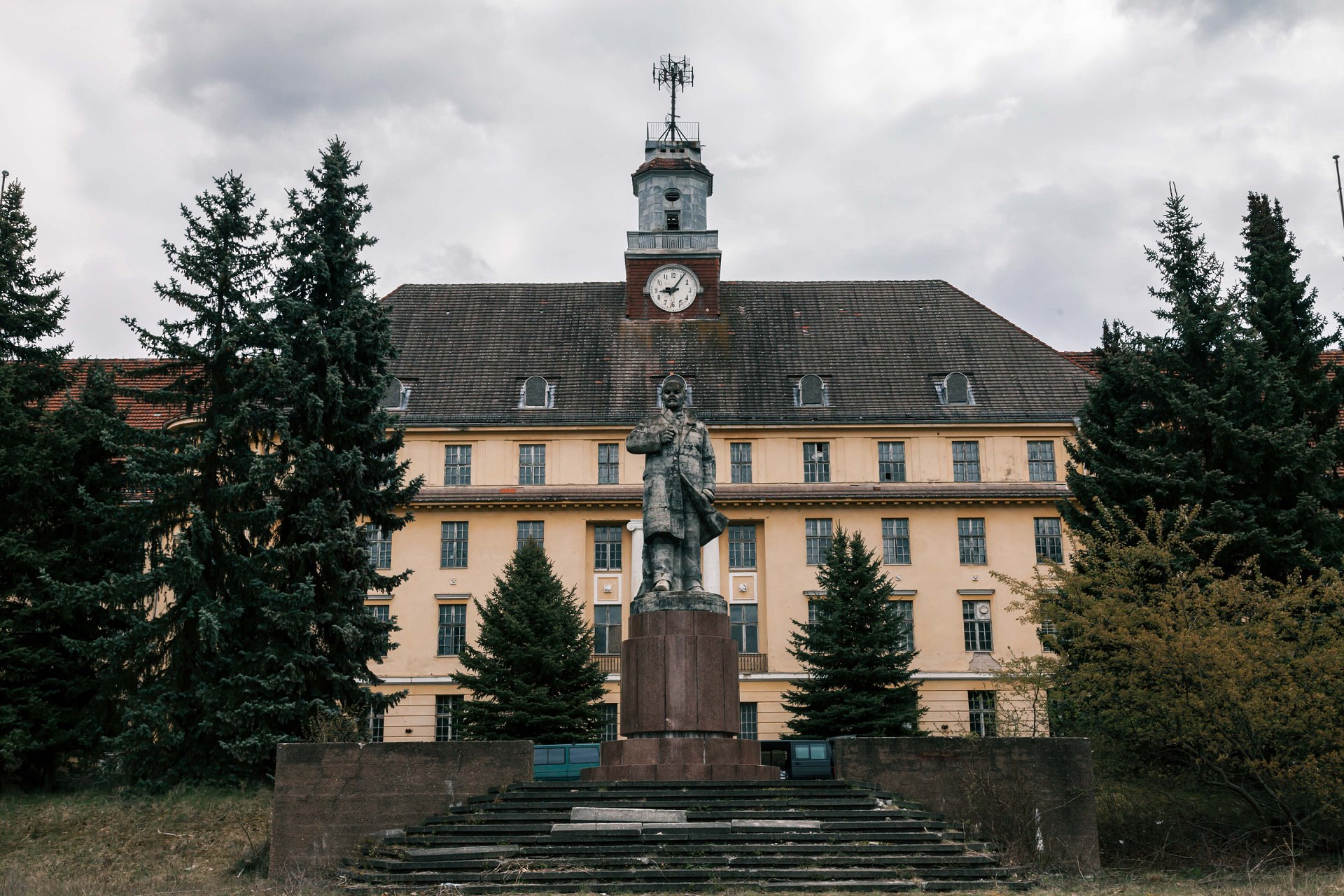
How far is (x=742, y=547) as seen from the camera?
43.1 m

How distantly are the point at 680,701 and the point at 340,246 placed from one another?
52.5 ft

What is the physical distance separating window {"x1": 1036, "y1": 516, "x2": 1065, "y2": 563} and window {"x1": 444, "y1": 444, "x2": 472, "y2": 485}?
61.0ft

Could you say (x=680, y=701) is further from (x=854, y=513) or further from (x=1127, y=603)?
(x=854, y=513)

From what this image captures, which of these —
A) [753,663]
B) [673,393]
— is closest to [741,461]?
[753,663]

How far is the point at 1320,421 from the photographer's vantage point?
29.2 m

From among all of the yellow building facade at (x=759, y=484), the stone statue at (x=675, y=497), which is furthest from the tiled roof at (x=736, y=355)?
the stone statue at (x=675, y=497)

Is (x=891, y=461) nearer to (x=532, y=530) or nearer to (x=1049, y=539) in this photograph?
(x=1049, y=539)

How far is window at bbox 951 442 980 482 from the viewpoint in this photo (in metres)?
43.0

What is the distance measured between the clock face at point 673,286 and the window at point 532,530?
10140mm

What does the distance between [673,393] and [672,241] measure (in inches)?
1165

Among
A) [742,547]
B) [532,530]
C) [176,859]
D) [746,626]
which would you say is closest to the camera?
[176,859]

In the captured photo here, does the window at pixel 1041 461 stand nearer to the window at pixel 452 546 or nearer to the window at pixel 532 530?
the window at pixel 532 530

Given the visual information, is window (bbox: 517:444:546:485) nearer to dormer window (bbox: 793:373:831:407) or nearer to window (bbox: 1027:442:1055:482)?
dormer window (bbox: 793:373:831:407)

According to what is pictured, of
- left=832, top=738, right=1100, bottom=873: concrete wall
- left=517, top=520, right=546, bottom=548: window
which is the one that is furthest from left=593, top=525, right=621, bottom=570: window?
left=832, top=738, right=1100, bottom=873: concrete wall
